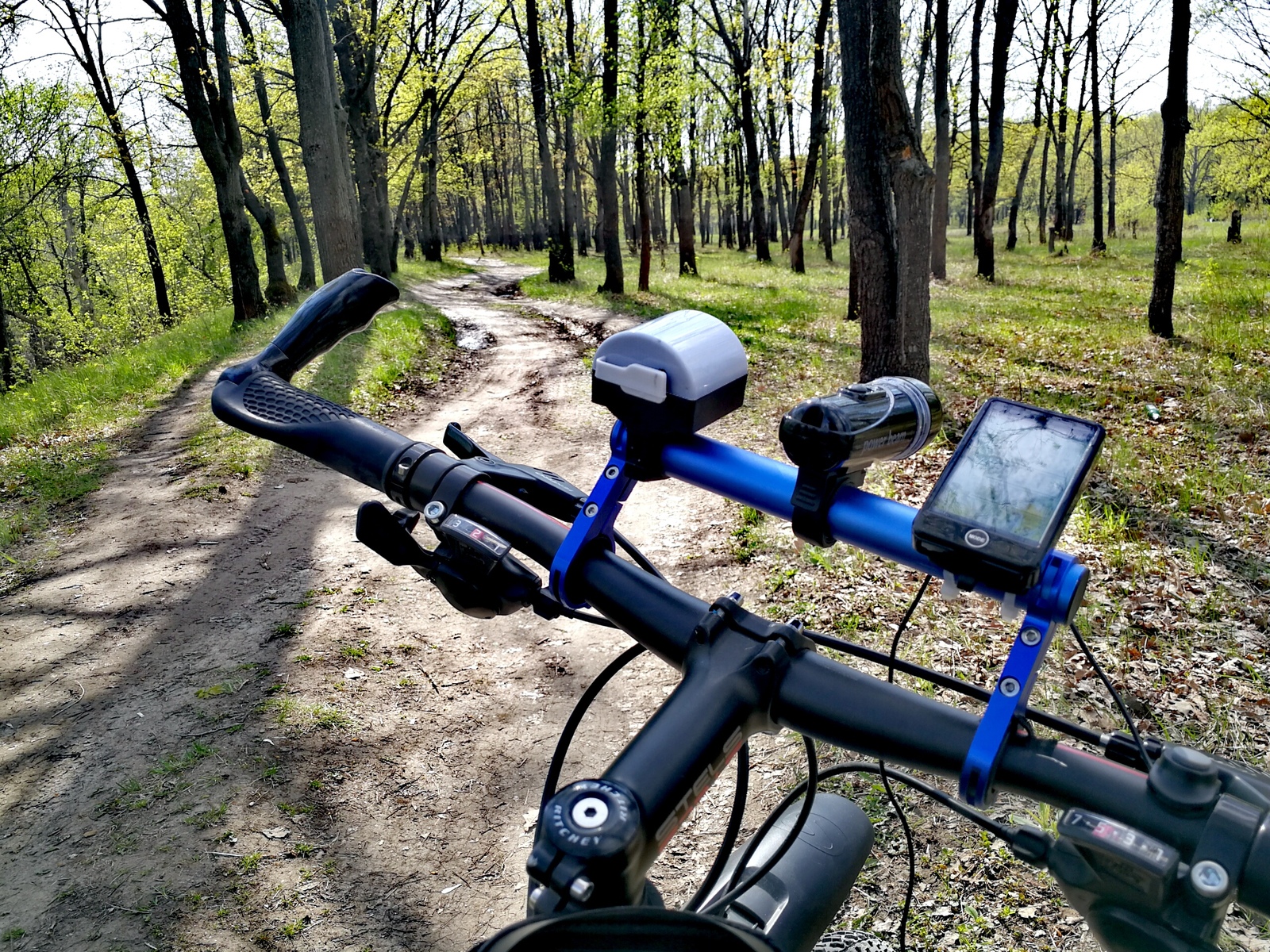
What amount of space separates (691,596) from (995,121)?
2080 centimetres

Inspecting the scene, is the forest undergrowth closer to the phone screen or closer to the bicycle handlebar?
the bicycle handlebar

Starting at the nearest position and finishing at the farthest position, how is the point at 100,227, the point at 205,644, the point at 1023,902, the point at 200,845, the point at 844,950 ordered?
1. the point at 844,950
2. the point at 1023,902
3. the point at 200,845
4. the point at 205,644
5. the point at 100,227

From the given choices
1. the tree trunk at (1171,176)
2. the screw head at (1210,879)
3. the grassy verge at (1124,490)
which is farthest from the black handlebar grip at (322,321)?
the tree trunk at (1171,176)

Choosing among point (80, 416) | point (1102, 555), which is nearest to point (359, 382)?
point (80, 416)

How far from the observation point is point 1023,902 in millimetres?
2861

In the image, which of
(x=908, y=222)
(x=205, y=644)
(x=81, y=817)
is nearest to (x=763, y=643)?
(x=81, y=817)

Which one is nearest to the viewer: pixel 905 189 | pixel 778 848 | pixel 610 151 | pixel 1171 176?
pixel 778 848

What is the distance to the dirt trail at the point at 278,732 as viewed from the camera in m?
3.07

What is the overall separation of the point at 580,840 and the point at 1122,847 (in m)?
0.53

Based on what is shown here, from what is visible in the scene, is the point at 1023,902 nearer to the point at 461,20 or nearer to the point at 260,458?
the point at 260,458

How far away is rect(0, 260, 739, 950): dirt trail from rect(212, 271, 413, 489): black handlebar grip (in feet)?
7.30

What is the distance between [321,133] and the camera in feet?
36.9

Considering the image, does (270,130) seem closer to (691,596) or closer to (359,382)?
(359,382)

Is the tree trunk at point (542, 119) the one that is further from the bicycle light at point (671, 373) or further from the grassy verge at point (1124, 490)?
the bicycle light at point (671, 373)
